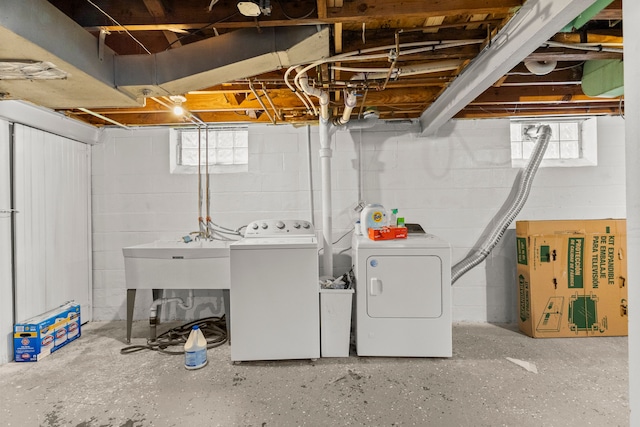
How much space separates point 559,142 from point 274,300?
10.6 feet

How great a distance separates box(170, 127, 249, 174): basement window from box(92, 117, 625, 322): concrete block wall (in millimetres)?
95

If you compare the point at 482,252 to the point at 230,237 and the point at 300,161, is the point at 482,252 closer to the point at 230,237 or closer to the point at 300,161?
the point at 300,161

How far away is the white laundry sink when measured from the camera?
2740mm

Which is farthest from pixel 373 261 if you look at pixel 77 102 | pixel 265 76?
pixel 77 102

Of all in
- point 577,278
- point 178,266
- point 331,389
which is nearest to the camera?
point 331,389

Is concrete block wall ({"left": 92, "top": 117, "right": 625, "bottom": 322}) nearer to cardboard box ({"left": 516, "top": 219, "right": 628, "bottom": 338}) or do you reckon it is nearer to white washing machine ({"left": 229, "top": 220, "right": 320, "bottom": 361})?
cardboard box ({"left": 516, "top": 219, "right": 628, "bottom": 338})

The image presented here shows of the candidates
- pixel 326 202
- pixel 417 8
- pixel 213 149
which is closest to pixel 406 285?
pixel 326 202

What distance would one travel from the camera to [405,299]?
248cm

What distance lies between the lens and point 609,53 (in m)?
2.01

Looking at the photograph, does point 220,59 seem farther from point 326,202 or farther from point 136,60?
point 326,202

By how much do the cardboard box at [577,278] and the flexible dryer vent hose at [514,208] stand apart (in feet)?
0.98

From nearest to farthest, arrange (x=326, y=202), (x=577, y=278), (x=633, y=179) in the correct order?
(x=633, y=179) → (x=577, y=278) → (x=326, y=202)

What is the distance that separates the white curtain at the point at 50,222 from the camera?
2.63 metres

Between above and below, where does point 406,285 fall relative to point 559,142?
below
